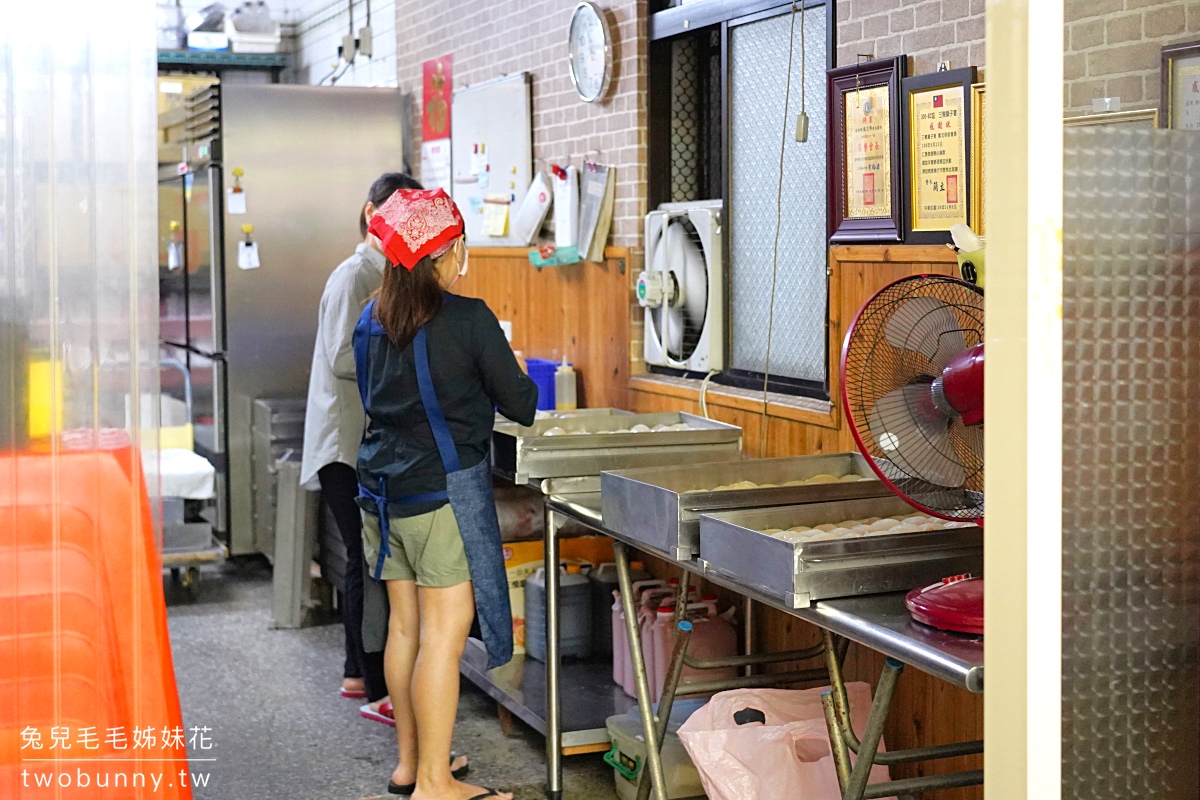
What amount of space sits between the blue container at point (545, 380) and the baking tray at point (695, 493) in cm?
200

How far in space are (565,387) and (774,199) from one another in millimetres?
1395

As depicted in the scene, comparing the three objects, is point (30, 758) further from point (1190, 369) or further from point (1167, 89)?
point (1167, 89)

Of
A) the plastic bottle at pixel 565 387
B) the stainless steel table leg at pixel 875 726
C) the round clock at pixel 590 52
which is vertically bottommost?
the stainless steel table leg at pixel 875 726

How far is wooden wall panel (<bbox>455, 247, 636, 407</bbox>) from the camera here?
4.97m

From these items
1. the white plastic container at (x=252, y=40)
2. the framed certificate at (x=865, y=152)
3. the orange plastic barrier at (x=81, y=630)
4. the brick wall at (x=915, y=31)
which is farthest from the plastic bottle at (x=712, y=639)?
the white plastic container at (x=252, y=40)

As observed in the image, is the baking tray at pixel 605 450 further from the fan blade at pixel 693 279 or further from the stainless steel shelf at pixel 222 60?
the stainless steel shelf at pixel 222 60

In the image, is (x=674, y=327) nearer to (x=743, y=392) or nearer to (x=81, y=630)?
(x=743, y=392)

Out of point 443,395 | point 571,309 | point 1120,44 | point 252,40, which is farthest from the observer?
point 252,40

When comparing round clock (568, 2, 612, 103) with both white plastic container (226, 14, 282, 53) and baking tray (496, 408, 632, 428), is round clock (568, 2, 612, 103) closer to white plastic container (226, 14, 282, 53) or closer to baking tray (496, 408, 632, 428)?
baking tray (496, 408, 632, 428)

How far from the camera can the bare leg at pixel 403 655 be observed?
380cm

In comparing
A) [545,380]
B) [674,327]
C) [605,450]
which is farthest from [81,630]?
[545,380]

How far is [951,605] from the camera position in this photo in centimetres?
232

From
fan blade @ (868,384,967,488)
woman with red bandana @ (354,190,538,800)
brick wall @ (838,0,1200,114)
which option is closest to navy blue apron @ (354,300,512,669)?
woman with red bandana @ (354,190,538,800)

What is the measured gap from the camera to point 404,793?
3.95 meters
